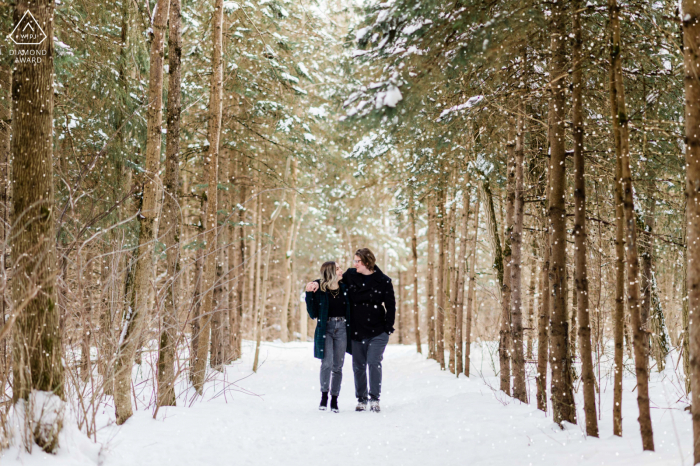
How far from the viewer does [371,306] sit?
23.6ft

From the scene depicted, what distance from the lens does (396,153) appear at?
13586 mm

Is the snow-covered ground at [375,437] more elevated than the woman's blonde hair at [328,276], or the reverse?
the woman's blonde hair at [328,276]

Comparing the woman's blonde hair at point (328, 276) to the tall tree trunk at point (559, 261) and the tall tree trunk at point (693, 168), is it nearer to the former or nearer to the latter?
the tall tree trunk at point (559, 261)

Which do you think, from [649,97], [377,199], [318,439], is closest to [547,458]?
[318,439]

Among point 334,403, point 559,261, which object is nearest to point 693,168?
point 559,261

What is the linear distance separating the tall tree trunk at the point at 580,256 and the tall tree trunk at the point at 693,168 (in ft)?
4.14

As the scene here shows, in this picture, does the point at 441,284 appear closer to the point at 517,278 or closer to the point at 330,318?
the point at 517,278

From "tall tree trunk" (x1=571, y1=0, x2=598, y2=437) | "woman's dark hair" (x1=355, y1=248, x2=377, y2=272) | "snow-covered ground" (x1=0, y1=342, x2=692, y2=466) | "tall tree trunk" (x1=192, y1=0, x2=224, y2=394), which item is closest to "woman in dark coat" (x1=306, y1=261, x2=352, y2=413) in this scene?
"woman's dark hair" (x1=355, y1=248, x2=377, y2=272)

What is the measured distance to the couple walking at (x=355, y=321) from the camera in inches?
283

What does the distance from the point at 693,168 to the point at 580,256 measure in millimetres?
1653

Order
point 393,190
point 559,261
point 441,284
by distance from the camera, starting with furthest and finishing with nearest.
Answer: point 441,284 → point 393,190 → point 559,261

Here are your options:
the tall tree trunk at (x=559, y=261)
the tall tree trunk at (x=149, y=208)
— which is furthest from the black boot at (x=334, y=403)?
the tall tree trunk at (x=559, y=261)

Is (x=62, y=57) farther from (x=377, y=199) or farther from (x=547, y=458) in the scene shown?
(x=377, y=199)

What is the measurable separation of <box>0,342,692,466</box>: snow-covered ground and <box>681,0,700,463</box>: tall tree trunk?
61 centimetres
